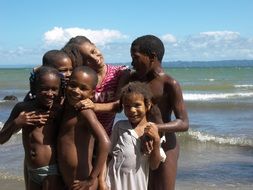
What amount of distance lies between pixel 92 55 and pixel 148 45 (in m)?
0.47

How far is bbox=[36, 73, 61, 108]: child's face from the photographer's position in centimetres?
304

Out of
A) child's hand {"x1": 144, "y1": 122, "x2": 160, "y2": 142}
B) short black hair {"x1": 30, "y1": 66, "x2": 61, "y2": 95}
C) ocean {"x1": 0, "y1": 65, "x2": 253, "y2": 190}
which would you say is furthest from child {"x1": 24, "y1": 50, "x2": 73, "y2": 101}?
ocean {"x1": 0, "y1": 65, "x2": 253, "y2": 190}

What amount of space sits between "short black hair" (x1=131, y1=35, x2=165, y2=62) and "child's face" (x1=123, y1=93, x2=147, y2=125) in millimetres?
315

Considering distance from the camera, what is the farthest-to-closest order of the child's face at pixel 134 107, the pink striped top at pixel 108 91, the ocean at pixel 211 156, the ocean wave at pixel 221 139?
the ocean wave at pixel 221 139 < the ocean at pixel 211 156 < the pink striped top at pixel 108 91 < the child's face at pixel 134 107

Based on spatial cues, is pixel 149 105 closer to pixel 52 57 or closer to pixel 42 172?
pixel 52 57

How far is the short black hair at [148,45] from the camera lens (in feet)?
10.8

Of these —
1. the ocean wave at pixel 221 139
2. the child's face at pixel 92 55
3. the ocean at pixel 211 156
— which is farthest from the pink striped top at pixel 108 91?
the ocean wave at pixel 221 139

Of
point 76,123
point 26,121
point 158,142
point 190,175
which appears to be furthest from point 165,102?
point 190,175

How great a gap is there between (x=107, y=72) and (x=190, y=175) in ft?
15.6

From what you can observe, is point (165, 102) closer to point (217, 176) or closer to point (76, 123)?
point (76, 123)

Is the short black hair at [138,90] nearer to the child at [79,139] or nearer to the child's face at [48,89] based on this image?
the child at [79,139]

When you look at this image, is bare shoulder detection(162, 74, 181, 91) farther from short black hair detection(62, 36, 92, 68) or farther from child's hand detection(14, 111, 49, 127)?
child's hand detection(14, 111, 49, 127)

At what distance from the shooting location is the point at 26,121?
3.07m

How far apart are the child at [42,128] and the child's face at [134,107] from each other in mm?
481
